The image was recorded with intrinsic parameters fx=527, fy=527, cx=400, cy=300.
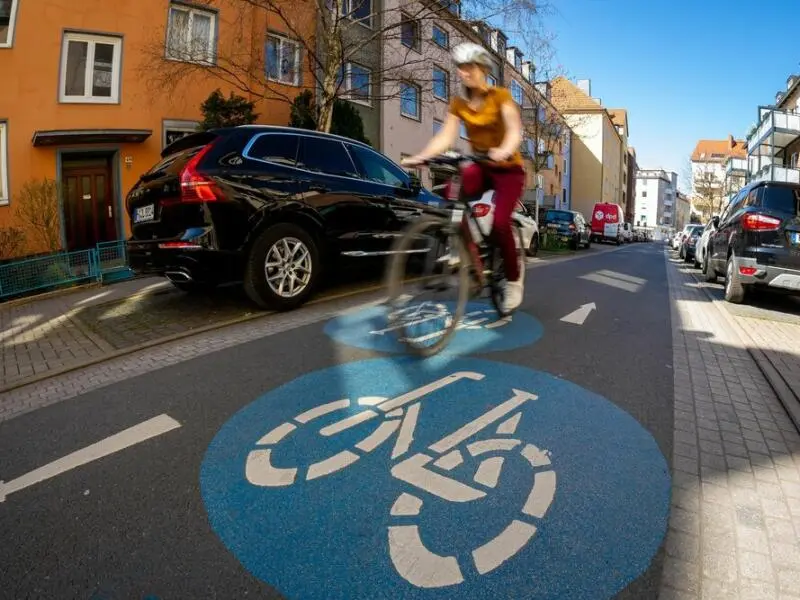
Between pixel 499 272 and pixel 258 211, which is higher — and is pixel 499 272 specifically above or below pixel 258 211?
below

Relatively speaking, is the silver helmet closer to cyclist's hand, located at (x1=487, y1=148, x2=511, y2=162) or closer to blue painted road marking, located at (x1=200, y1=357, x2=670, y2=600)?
cyclist's hand, located at (x1=487, y1=148, x2=511, y2=162)

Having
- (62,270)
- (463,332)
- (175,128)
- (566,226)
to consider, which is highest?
(175,128)

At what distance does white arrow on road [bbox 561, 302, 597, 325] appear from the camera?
6.09m

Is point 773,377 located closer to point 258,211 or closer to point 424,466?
point 424,466

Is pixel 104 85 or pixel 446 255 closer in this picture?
pixel 446 255

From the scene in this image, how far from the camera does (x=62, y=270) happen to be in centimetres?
888

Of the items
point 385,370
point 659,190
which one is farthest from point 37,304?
point 659,190

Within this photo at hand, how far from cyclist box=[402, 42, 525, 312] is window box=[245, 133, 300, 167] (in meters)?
2.25

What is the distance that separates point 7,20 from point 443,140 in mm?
14933

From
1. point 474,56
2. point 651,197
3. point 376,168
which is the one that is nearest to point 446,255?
point 474,56

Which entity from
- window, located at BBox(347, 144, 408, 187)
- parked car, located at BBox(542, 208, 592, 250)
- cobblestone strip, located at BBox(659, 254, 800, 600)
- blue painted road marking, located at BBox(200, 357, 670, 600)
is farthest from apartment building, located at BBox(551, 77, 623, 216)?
blue painted road marking, located at BBox(200, 357, 670, 600)

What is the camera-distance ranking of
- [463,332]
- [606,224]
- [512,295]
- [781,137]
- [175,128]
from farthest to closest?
[606,224] → [781,137] → [175,128] → [463,332] → [512,295]

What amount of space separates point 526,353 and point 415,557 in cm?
286

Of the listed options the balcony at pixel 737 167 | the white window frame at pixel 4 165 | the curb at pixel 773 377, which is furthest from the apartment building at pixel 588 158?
the curb at pixel 773 377
